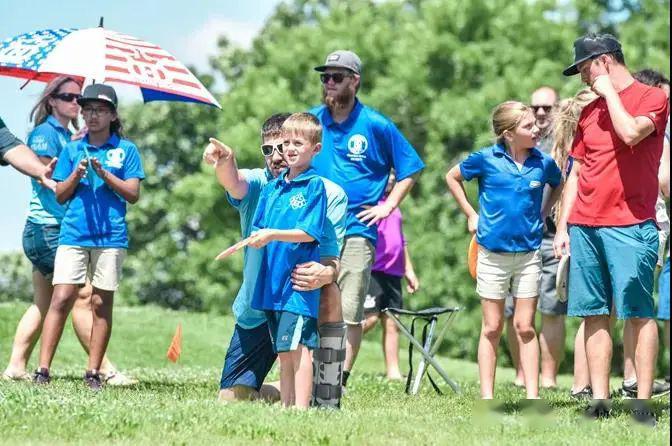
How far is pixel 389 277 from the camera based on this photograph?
1271cm

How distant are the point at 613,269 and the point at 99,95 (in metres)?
4.21

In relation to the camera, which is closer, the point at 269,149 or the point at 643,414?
the point at 643,414

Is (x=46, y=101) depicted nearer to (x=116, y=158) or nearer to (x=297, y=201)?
(x=116, y=158)

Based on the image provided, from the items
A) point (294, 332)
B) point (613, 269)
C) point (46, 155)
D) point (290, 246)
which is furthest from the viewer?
point (46, 155)

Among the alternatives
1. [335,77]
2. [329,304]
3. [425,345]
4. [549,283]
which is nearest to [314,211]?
[329,304]

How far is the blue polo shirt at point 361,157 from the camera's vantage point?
964 cm

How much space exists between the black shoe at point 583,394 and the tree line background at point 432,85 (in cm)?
1948

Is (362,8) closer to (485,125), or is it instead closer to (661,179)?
(485,125)

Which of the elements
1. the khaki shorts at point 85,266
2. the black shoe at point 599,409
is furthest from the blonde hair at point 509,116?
the khaki shorts at point 85,266

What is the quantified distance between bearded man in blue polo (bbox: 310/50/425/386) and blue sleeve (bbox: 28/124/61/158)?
220 cm

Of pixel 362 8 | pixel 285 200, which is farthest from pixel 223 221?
pixel 285 200

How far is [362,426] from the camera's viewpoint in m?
6.64

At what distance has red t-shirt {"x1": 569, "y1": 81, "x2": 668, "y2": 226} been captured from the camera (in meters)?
7.77

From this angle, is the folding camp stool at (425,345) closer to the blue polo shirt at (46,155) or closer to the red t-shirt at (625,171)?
the red t-shirt at (625,171)
